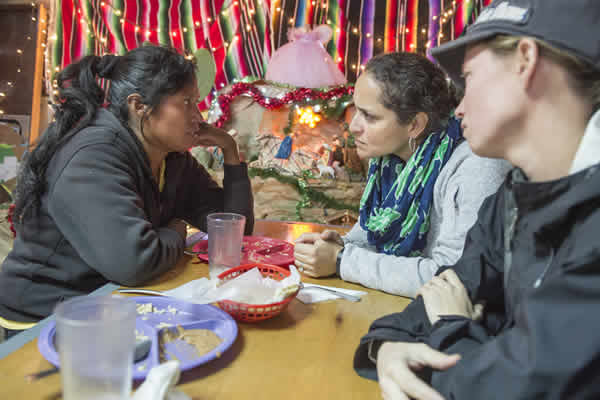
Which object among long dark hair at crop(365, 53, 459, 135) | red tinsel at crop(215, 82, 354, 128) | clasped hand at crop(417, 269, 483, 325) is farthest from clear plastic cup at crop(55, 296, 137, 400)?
red tinsel at crop(215, 82, 354, 128)

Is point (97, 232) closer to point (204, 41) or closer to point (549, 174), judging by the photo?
point (549, 174)

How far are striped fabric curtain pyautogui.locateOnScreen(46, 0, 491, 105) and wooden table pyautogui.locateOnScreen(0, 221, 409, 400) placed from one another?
409 centimetres

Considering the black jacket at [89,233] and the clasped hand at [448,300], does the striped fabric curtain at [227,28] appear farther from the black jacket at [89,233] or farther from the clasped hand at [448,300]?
the clasped hand at [448,300]

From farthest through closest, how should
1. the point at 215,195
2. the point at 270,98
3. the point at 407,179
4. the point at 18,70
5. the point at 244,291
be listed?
the point at 18,70 < the point at 270,98 < the point at 215,195 < the point at 407,179 < the point at 244,291

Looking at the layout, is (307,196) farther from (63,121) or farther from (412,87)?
(63,121)

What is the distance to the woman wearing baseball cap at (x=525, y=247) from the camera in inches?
19.3

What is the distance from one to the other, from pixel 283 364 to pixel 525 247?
47 centimetres

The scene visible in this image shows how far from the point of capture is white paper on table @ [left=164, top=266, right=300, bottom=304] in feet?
2.94

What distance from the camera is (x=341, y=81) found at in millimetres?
4340

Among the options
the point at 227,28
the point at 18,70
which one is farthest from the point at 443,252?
the point at 18,70

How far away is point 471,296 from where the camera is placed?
2.85 ft

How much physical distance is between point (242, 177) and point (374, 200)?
590 mm

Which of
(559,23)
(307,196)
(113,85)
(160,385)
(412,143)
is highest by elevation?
(559,23)

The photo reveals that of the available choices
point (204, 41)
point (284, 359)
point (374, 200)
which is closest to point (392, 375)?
point (284, 359)
